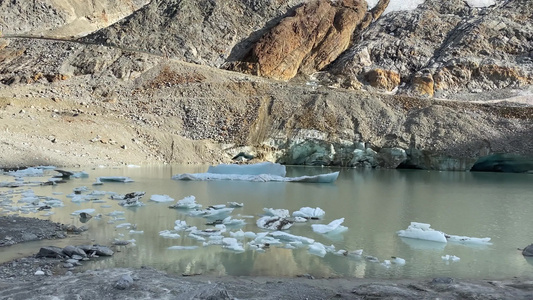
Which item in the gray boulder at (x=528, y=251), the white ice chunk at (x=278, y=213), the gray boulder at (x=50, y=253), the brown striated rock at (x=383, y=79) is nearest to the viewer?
the gray boulder at (x=50, y=253)

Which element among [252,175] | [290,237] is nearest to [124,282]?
[290,237]

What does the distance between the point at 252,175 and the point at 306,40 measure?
3142 centimetres

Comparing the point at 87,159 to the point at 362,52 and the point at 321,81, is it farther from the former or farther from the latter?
the point at 362,52

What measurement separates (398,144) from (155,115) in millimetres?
17096

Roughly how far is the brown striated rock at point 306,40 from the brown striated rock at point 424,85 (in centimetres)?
925

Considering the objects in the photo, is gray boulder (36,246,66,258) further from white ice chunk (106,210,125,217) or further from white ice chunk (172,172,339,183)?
white ice chunk (172,172,339,183)

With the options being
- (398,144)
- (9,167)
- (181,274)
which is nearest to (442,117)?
(398,144)

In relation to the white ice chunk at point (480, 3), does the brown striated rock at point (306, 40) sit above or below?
below

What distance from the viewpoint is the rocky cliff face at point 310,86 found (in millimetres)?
31609

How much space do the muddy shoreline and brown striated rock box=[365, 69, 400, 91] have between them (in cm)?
4010

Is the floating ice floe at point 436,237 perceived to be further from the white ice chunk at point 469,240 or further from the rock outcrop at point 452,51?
the rock outcrop at point 452,51

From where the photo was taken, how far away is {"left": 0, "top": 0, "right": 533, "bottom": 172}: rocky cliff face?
104 ft

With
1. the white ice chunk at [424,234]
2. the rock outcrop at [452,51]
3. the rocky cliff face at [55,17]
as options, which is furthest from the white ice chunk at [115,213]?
the rocky cliff face at [55,17]

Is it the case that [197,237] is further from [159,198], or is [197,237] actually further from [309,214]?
[159,198]
